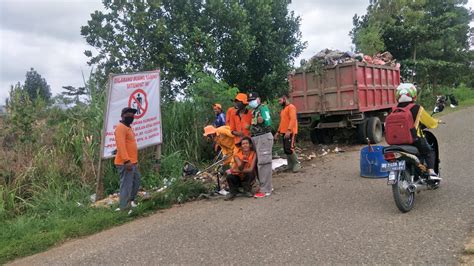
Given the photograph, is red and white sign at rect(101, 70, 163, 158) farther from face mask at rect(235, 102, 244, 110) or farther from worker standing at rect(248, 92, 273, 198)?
worker standing at rect(248, 92, 273, 198)

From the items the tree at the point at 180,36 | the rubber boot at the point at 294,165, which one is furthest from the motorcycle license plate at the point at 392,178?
the tree at the point at 180,36

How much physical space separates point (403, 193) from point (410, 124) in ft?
2.89

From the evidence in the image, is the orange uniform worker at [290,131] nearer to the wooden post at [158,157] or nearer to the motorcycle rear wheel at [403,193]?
the wooden post at [158,157]

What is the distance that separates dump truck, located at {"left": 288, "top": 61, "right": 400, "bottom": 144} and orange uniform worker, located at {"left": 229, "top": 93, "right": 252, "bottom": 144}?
16.3 feet

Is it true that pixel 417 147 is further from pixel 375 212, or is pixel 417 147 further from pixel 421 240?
pixel 421 240

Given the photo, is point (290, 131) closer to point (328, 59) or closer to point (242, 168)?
point (242, 168)

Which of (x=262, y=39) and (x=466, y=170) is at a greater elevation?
(x=262, y=39)

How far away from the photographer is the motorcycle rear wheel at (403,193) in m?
5.28

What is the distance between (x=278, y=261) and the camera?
4.13 m

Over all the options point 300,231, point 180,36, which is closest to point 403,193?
point 300,231

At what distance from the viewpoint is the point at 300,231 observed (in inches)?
196

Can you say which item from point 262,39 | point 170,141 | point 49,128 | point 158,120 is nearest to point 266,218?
point 158,120

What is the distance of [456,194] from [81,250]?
4.89 m

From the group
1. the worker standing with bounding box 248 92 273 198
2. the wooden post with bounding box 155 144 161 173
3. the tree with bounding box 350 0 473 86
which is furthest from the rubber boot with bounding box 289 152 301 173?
the tree with bounding box 350 0 473 86
